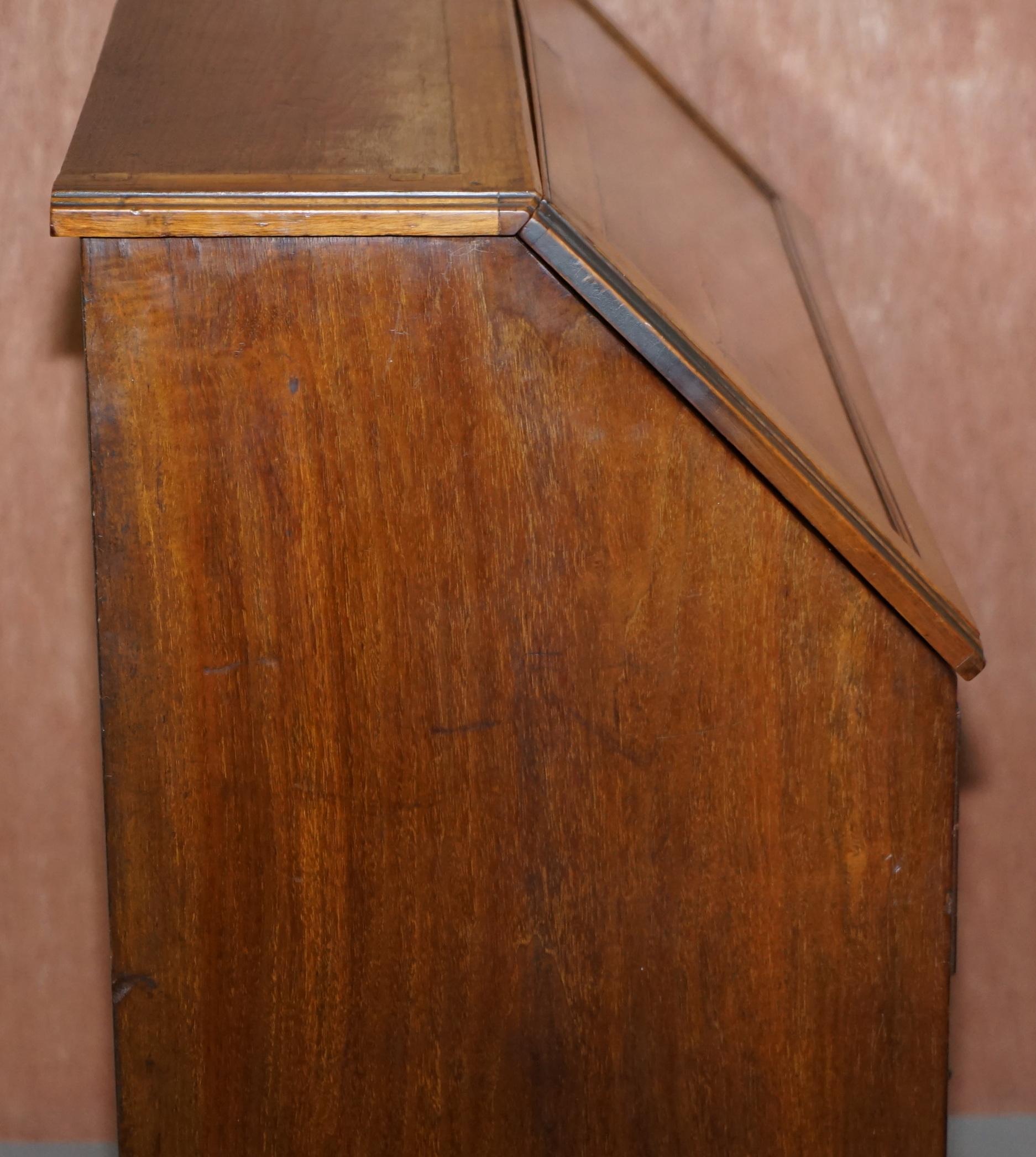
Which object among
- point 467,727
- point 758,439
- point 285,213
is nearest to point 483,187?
point 285,213

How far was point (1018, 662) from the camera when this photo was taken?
1925 millimetres

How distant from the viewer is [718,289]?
1.11 meters

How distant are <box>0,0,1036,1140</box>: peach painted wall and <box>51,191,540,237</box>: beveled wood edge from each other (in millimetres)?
1082

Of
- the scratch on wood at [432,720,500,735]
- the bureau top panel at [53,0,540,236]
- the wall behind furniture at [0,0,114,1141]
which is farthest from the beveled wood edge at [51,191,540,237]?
the wall behind furniture at [0,0,114,1141]

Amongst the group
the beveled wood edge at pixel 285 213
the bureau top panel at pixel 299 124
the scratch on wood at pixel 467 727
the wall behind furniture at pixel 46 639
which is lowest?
the wall behind furniture at pixel 46 639

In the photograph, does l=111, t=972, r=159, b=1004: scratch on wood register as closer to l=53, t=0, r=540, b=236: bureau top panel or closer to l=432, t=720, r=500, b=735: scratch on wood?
l=432, t=720, r=500, b=735: scratch on wood

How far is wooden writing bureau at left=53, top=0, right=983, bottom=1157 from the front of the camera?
869 mm

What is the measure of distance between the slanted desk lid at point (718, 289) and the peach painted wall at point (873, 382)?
0.23 metres

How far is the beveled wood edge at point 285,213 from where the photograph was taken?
2.73 feet

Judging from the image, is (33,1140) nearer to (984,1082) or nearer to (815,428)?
(984,1082)

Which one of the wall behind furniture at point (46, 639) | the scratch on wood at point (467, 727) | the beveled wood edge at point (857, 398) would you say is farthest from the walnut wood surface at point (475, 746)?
the wall behind furniture at point (46, 639)

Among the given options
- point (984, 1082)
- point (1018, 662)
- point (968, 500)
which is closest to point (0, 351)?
point (968, 500)

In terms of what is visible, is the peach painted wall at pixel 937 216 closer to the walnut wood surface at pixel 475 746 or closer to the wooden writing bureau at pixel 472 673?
the wooden writing bureau at pixel 472 673

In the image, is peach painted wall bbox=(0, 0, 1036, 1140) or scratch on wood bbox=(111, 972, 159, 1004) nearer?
scratch on wood bbox=(111, 972, 159, 1004)
